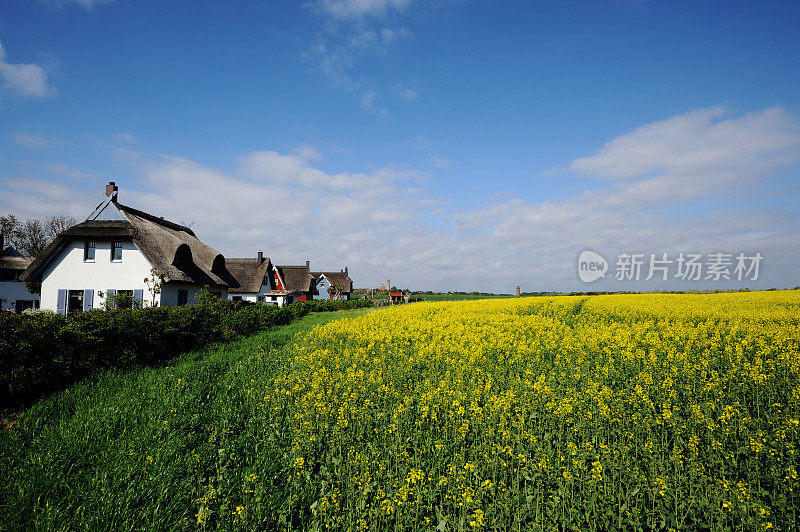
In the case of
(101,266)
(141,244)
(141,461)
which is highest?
(141,244)

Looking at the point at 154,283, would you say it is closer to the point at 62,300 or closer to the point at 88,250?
the point at 88,250

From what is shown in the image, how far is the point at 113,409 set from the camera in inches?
233

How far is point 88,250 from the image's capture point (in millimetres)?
21219

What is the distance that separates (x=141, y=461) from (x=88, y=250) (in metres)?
23.1

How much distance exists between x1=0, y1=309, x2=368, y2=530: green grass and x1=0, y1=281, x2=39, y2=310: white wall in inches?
1287

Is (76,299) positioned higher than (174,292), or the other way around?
(174,292)

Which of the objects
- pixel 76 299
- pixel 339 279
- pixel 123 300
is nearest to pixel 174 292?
pixel 123 300

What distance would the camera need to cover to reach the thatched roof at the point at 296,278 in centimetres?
5047

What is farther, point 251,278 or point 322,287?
point 322,287

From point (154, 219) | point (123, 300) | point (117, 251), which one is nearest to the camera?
point (123, 300)

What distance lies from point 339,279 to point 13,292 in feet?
130

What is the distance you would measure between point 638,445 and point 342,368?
16.7 feet

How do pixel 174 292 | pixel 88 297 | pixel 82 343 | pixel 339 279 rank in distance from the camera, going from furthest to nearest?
pixel 339 279 → pixel 174 292 → pixel 88 297 → pixel 82 343

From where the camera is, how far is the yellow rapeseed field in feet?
10.7
